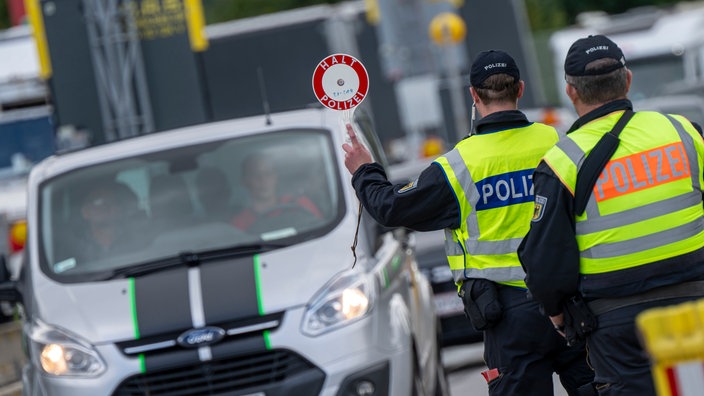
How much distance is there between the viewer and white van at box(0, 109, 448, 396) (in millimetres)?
6488

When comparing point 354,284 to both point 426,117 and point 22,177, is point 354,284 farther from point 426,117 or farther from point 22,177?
point 426,117

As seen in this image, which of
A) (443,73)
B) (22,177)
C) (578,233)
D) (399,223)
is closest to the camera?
(578,233)

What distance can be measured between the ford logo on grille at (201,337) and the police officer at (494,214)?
154 cm

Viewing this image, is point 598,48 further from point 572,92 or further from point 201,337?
point 201,337

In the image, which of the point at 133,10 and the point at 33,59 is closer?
the point at 133,10

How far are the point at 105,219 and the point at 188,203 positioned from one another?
45 cm

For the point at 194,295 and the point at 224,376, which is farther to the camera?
the point at 194,295

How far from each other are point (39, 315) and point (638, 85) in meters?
21.2

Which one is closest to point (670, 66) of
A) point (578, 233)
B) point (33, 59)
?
point (33, 59)

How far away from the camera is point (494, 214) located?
5.17m

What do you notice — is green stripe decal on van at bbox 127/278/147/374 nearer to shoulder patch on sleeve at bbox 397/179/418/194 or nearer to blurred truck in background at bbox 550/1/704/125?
shoulder patch on sleeve at bbox 397/179/418/194

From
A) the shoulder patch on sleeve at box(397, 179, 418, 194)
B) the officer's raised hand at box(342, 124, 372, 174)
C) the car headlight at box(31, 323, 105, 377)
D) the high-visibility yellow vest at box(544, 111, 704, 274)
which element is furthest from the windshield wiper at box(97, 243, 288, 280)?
the high-visibility yellow vest at box(544, 111, 704, 274)

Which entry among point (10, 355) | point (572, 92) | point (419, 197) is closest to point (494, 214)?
point (419, 197)

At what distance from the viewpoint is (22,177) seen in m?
20.6
